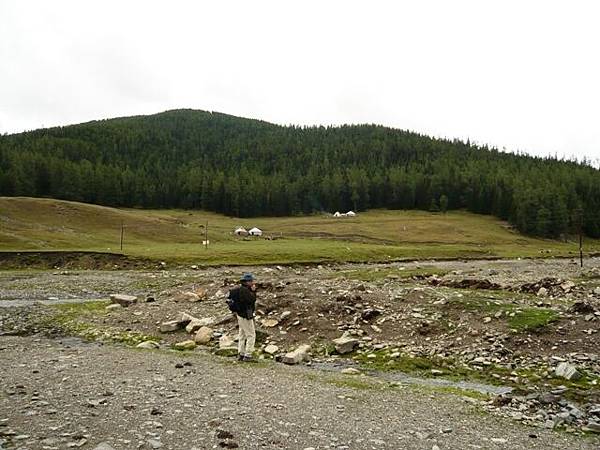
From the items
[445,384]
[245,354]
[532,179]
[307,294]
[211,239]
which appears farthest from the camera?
[532,179]

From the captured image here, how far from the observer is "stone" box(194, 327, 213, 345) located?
23672 millimetres

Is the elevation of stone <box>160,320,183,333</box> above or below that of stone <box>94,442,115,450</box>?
below

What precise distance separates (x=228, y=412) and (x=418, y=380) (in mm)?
8225

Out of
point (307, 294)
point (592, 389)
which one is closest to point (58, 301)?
point (307, 294)

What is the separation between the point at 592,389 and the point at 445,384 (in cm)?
459

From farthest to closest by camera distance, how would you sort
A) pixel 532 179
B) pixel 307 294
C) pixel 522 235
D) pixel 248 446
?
1. pixel 532 179
2. pixel 522 235
3. pixel 307 294
4. pixel 248 446

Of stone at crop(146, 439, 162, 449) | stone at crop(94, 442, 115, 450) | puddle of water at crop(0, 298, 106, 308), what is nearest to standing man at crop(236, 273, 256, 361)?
stone at crop(146, 439, 162, 449)

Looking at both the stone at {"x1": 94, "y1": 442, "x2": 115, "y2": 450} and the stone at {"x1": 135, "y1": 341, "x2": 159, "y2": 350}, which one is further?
the stone at {"x1": 135, "y1": 341, "x2": 159, "y2": 350}

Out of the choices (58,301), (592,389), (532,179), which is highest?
(532,179)

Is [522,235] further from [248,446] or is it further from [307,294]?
[248,446]

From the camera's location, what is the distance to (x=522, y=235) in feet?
479

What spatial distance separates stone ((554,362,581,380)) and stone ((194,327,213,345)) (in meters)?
14.8

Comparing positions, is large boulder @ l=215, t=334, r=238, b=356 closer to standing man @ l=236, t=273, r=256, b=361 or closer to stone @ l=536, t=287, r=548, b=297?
standing man @ l=236, t=273, r=256, b=361

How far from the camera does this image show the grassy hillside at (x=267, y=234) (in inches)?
3081
